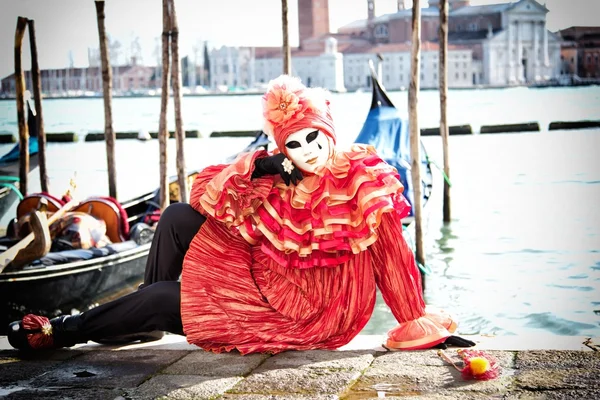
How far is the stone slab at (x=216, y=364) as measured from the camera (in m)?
2.26

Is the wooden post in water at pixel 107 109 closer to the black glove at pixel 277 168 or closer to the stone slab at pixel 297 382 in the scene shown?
the black glove at pixel 277 168

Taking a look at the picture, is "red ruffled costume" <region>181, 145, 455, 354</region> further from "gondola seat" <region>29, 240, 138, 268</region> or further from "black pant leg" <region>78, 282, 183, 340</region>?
"gondola seat" <region>29, 240, 138, 268</region>

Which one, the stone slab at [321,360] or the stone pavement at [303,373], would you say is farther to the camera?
the stone slab at [321,360]

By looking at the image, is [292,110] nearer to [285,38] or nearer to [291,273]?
[291,273]

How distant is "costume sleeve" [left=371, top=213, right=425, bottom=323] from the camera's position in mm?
2441

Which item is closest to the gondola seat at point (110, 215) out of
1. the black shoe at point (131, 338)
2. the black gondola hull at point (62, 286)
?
the black gondola hull at point (62, 286)

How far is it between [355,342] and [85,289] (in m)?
3.95

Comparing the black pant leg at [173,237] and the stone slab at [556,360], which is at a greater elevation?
the black pant leg at [173,237]

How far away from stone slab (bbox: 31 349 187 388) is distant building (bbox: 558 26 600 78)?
5350cm

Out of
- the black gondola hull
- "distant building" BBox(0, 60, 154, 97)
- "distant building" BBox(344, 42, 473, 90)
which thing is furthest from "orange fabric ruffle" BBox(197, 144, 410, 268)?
"distant building" BBox(344, 42, 473, 90)

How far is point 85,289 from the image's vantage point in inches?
243

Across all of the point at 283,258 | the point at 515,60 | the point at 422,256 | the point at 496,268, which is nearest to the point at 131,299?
the point at 283,258

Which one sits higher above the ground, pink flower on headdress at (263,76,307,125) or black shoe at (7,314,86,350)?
pink flower on headdress at (263,76,307,125)

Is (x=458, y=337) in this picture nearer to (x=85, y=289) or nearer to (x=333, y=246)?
(x=333, y=246)
